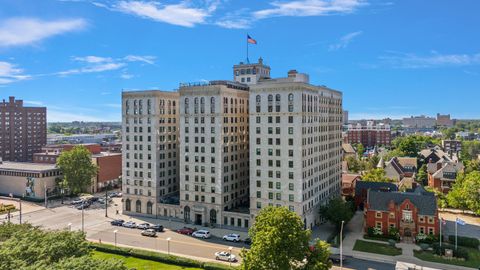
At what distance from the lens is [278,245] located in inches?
1864

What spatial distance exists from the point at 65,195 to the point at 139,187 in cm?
4070

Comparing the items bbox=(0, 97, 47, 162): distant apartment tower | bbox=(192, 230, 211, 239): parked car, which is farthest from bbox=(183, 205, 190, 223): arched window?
bbox=(0, 97, 47, 162): distant apartment tower

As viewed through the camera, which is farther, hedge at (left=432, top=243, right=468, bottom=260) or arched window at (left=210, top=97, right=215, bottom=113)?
arched window at (left=210, top=97, right=215, bottom=113)

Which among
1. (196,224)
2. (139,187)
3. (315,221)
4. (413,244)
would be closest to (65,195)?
(139,187)

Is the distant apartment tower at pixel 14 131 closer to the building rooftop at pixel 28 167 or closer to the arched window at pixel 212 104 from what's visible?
the building rooftop at pixel 28 167

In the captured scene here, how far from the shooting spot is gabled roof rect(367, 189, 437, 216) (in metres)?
78.8

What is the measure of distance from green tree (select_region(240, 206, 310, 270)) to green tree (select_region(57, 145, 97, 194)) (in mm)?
88690

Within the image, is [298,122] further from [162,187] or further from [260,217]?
[162,187]

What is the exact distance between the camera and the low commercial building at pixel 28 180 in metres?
121

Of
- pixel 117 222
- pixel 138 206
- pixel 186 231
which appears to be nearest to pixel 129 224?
pixel 117 222

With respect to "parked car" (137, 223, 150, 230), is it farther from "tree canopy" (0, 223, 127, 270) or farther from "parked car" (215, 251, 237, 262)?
"tree canopy" (0, 223, 127, 270)

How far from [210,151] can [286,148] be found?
1944cm

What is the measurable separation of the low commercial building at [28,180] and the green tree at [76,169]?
6.24m

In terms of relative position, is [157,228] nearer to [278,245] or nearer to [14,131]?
[278,245]
